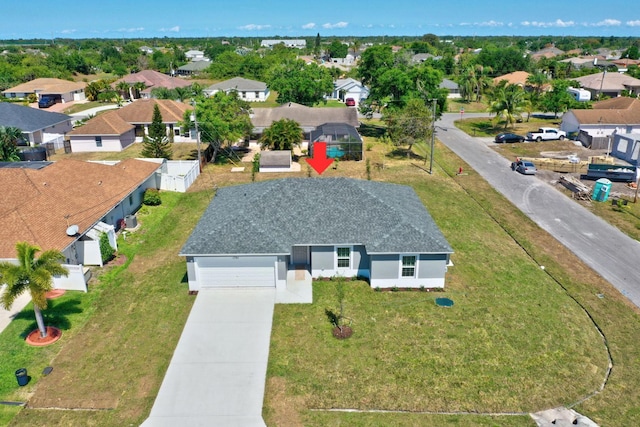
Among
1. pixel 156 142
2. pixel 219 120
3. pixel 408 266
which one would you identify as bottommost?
pixel 408 266

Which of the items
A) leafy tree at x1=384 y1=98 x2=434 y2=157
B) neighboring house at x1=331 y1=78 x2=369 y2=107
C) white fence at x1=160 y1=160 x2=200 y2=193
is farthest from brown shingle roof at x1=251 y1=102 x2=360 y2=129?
neighboring house at x1=331 y1=78 x2=369 y2=107

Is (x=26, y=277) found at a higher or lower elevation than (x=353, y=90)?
lower

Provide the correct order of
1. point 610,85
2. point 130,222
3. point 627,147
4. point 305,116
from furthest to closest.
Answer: point 610,85 < point 305,116 < point 627,147 < point 130,222

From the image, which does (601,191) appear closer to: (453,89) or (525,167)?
(525,167)

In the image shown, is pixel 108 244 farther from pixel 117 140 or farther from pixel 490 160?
pixel 490 160

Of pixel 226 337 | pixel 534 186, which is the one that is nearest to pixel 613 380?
pixel 226 337

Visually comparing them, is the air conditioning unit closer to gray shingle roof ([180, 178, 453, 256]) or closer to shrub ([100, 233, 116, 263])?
shrub ([100, 233, 116, 263])

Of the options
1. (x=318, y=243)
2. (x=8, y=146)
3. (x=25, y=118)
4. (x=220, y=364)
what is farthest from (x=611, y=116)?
(x=25, y=118)
